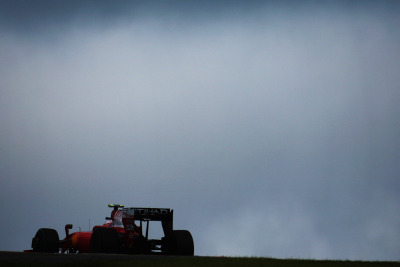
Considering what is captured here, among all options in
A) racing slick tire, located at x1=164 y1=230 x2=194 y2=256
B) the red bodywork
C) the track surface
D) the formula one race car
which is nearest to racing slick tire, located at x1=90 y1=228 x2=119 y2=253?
the formula one race car

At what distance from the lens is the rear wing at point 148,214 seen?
956 inches

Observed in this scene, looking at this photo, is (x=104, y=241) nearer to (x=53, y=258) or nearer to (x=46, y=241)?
(x=46, y=241)

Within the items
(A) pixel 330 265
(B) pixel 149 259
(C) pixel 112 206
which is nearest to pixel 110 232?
(C) pixel 112 206

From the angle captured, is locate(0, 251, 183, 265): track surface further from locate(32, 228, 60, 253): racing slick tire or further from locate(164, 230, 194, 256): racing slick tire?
locate(32, 228, 60, 253): racing slick tire

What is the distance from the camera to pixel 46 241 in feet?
80.7

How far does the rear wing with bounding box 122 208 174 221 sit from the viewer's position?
24.3m

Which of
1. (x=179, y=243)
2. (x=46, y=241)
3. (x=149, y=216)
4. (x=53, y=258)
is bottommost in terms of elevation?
(x=46, y=241)

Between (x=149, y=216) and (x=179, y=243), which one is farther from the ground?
(x=149, y=216)

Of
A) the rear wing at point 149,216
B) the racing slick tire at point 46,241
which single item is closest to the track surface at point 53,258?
the rear wing at point 149,216

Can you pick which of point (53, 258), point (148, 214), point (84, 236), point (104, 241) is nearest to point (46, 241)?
point (84, 236)

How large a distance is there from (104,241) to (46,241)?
341cm

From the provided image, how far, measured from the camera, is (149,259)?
1845cm

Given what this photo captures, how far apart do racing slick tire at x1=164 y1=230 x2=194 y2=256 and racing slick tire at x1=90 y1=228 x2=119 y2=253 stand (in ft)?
8.38

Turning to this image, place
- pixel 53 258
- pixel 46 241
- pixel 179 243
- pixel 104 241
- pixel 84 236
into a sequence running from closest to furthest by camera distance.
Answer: pixel 53 258 < pixel 104 241 < pixel 179 243 < pixel 46 241 < pixel 84 236
